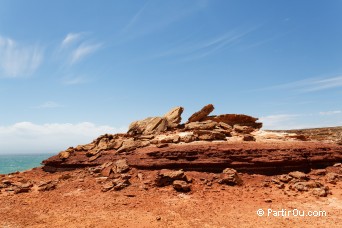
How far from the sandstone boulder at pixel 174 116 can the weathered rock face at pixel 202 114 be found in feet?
4.38

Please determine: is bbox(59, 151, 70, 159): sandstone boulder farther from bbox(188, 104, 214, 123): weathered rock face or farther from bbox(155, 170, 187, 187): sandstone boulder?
bbox(188, 104, 214, 123): weathered rock face

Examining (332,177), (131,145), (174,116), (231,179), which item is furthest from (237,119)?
(231,179)

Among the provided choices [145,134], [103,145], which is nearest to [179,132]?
[145,134]

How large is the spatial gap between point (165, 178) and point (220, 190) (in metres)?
3.53

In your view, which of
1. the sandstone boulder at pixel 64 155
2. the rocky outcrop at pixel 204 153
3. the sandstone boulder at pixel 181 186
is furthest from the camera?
the sandstone boulder at pixel 64 155

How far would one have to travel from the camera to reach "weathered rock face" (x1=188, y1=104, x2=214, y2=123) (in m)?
27.9

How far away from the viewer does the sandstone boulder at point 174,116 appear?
27.0 metres

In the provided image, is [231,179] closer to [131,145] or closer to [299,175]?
[299,175]

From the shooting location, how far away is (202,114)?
91.8 ft

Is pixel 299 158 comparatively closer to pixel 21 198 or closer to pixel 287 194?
pixel 287 194

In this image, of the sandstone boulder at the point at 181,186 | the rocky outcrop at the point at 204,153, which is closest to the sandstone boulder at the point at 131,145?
the rocky outcrop at the point at 204,153

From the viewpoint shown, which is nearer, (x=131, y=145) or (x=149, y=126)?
(x=131, y=145)

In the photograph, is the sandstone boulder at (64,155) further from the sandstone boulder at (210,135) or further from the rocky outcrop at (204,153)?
the sandstone boulder at (210,135)

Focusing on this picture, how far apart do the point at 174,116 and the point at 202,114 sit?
119 inches
